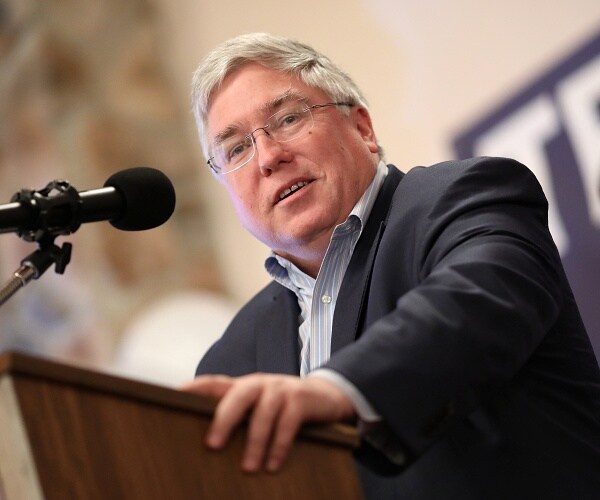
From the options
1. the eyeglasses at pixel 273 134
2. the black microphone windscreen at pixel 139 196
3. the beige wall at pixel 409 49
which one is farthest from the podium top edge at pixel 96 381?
the beige wall at pixel 409 49

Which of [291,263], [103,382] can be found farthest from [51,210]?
[291,263]

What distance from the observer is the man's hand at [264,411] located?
1.14 m

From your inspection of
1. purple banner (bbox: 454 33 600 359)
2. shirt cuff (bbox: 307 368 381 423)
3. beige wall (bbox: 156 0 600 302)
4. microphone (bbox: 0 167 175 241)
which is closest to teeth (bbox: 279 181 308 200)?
microphone (bbox: 0 167 175 241)

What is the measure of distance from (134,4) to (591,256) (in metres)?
2.69

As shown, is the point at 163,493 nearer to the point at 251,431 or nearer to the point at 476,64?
the point at 251,431

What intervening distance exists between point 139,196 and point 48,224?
23 cm

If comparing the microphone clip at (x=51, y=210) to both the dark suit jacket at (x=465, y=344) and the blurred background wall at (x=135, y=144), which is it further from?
the blurred background wall at (x=135, y=144)

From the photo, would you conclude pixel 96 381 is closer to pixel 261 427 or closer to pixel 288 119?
pixel 261 427

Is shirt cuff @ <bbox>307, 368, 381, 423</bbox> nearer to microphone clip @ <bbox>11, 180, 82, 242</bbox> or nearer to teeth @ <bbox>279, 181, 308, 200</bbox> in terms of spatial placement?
microphone clip @ <bbox>11, 180, 82, 242</bbox>

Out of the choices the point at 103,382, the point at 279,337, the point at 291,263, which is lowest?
the point at 279,337

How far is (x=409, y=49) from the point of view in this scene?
154 inches

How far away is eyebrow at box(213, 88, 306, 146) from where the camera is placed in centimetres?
238

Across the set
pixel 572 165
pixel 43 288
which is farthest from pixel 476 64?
pixel 43 288

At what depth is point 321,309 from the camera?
2.11 m
